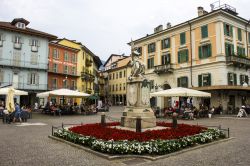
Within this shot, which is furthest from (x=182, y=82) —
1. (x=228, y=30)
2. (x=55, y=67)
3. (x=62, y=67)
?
(x=55, y=67)

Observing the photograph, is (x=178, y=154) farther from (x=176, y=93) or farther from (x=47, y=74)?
(x=47, y=74)

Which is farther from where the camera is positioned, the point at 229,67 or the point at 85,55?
the point at 85,55

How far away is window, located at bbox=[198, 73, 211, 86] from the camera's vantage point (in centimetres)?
3119

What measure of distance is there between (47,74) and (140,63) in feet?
109

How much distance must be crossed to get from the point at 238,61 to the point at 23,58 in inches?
1272

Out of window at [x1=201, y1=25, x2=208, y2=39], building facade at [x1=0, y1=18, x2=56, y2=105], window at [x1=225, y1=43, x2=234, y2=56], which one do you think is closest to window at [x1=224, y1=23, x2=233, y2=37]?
window at [x1=225, y1=43, x2=234, y2=56]

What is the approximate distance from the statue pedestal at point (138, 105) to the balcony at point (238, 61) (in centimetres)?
2161

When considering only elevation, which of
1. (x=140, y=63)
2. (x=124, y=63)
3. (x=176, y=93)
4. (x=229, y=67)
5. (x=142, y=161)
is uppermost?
(x=124, y=63)

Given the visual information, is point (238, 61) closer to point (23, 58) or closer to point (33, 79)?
point (33, 79)

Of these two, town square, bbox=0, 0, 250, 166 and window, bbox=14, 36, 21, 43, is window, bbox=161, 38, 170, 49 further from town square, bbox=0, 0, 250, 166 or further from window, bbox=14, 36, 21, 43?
window, bbox=14, 36, 21, 43

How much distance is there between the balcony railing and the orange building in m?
4.32

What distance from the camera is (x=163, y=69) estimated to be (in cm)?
Result: 3722

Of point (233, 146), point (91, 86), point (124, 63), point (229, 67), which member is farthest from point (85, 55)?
point (233, 146)

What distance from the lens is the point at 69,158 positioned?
7305mm
